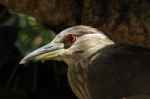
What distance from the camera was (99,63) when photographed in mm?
3061

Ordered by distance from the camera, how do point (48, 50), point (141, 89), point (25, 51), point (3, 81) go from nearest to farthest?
point (141, 89) → point (48, 50) → point (25, 51) → point (3, 81)

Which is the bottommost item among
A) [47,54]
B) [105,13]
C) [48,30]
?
[48,30]

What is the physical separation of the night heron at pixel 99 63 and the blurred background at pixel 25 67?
1025 mm

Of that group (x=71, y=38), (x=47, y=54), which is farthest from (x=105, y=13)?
(x=47, y=54)

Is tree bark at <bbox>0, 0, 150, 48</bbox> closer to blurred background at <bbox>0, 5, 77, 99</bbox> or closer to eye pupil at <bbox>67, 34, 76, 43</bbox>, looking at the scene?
eye pupil at <bbox>67, 34, 76, 43</bbox>

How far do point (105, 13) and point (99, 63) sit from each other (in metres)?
0.33

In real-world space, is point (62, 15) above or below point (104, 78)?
above

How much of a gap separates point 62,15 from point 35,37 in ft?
3.69

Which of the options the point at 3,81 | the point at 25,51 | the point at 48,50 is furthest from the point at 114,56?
the point at 3,81

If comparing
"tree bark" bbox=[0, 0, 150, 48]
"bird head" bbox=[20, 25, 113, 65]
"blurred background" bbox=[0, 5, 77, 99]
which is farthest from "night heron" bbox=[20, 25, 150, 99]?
"blurred background" bbox=[0, 5, 77, 99]

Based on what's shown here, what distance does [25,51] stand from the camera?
166 inches

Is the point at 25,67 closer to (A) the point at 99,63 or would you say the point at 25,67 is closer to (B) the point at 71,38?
(B) the point at 71,38

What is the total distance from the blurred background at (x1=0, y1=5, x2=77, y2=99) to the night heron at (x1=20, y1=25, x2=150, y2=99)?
1025mm

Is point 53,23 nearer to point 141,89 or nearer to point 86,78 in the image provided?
point 86,78
